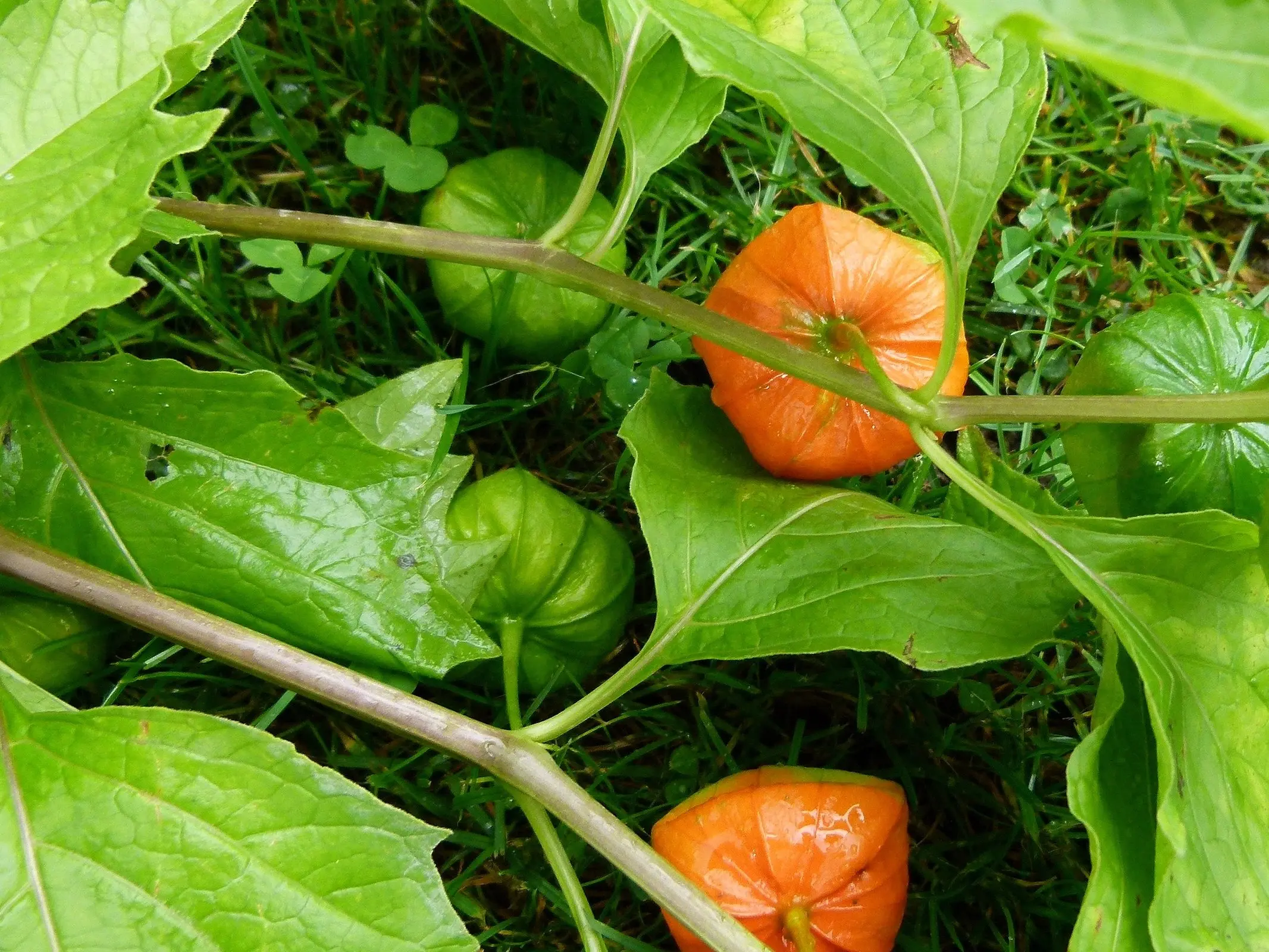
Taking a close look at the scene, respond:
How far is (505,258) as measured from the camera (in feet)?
5.80

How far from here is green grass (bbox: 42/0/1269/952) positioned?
2.10 meters

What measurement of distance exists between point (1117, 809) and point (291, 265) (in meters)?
1.71

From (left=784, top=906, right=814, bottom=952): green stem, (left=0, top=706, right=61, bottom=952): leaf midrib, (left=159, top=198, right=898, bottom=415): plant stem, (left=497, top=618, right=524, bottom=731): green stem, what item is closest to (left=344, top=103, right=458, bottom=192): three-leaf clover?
(left=159, top=198, right=898, bottom=415): plant stem

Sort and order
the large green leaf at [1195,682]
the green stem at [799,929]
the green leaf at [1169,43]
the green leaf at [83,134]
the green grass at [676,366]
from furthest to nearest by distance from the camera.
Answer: the green grass at [676,366], the green stem at [799,929], the large green leaf at [1195,682], the green leaf at [83,134], the green leaf at [1169,43]

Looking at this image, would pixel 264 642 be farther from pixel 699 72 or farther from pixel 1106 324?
pixel 1106 324

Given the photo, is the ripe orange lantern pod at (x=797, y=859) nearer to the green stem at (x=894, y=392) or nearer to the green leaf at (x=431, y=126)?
the green stem at (x=894, y=392)

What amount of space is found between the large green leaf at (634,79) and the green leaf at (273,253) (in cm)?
67

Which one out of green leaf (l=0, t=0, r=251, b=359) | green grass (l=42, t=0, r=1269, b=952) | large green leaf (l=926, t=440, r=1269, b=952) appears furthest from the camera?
green grass (l=42, t=0, r=1269, b=952)

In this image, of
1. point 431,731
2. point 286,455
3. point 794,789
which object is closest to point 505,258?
point 286,455

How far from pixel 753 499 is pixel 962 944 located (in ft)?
3.39

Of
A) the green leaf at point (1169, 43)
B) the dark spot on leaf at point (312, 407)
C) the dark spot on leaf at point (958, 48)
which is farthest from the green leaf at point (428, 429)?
the green leaf at point (1169, 43)

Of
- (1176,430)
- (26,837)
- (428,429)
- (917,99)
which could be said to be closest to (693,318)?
(917,99)

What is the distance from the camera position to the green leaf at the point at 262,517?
5.83 ft

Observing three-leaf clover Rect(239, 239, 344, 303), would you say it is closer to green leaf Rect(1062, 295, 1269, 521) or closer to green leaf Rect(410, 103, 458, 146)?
green leaf Rect(410, 103, 458, 146)
